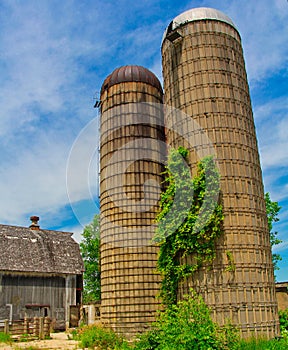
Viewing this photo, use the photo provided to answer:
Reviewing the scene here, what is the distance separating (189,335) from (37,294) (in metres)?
21.1

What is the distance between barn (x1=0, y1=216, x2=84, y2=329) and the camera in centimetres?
2994

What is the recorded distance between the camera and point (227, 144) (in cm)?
2288

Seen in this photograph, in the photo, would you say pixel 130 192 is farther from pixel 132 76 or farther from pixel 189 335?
pixel 189 335

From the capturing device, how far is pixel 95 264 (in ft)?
145

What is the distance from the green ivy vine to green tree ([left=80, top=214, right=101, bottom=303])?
22210 mm

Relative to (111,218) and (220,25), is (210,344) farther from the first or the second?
(220,25)

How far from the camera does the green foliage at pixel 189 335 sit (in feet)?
42.9

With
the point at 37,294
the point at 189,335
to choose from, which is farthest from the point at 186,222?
the point at 37,294

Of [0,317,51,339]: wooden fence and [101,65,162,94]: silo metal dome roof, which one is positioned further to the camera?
[101,65,162,94]: silo metal dome roof

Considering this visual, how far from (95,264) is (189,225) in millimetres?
25220

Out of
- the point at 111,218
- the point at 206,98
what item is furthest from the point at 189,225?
the point at 206,98

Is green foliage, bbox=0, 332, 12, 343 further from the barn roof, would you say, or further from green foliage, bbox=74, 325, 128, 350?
the barn roof

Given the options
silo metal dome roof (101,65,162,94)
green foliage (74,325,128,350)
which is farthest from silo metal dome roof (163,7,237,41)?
green foliage (74,325,128,350)

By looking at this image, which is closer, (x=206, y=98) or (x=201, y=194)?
(x=201, y=194)
